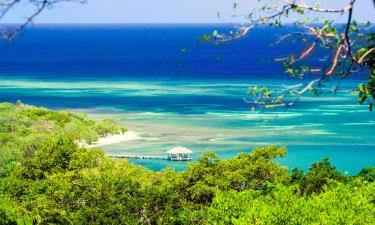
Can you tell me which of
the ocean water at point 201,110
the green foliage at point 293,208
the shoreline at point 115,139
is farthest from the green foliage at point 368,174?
the shoreline at point 115,139

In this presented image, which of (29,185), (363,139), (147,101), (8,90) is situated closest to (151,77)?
(8,90)

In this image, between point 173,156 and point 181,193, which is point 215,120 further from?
point 181,193

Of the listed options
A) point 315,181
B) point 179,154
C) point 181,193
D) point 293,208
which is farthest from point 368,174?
point 179,154

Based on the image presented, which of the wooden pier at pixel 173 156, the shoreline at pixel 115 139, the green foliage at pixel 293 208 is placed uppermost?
the green foliage at pixel 293 208

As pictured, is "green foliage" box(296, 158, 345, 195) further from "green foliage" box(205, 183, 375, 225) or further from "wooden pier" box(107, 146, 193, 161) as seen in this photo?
"wooden pier" box(107, 146, 193, 161)

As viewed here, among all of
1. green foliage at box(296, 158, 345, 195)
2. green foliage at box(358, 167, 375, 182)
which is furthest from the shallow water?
green foliage at box(296, 158, 345, 195)

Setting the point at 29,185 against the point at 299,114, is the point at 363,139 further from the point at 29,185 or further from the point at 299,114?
the point at 29,185

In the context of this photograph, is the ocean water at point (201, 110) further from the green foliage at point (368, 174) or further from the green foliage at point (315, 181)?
the green foliage at point (368, 174)
